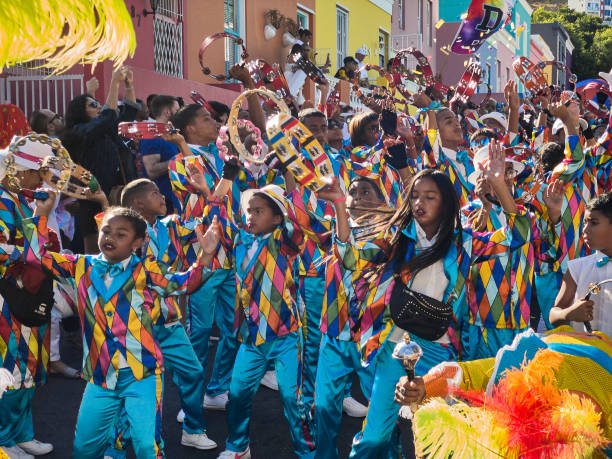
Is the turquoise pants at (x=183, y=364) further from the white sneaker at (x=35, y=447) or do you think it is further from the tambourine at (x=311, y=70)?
the tambourine at (x=311, y=70)

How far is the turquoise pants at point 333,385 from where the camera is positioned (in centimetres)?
403

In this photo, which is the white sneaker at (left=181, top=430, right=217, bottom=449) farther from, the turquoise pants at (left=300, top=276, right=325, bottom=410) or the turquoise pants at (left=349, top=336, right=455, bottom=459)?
the turquoise pants at (left=349, top=336, right=455, bottom=459)

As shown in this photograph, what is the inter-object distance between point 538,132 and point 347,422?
13.2 feet

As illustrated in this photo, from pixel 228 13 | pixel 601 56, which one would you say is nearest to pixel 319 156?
pixel 228 13

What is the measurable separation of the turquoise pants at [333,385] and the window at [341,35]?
1635 cm

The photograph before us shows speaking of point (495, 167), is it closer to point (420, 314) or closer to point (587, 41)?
point (420, 314)

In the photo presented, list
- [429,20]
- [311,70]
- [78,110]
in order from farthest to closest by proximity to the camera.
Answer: [429,20] → [311,70] → [78,110]

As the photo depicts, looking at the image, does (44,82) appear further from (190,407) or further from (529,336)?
(529,336)

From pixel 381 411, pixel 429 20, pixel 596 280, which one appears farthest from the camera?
pixel 429 20

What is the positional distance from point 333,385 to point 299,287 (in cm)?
122

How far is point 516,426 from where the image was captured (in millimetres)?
2121

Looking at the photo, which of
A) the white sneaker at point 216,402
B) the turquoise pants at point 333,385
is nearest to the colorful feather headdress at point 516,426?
the turquoise pants at point 333,385

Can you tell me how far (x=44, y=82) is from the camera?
1014 centimetres

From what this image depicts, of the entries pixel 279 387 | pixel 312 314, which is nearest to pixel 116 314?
pixel 279 387
